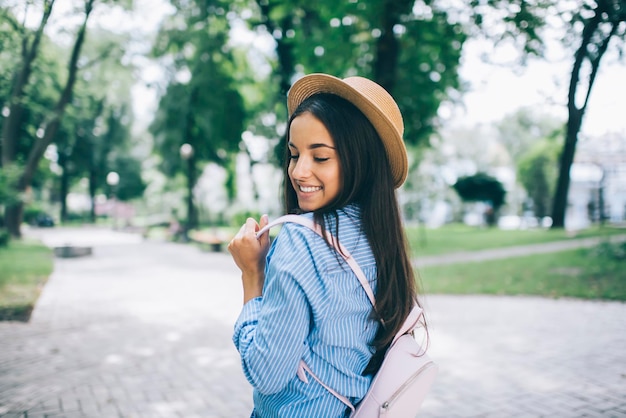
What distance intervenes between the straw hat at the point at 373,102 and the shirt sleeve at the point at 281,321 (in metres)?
0.47

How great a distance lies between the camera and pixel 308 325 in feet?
4.07

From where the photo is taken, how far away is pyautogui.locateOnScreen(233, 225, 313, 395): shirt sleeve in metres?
1.20

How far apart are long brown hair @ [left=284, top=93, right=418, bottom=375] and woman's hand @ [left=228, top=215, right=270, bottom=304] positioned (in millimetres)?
217

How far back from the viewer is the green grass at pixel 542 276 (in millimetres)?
8492

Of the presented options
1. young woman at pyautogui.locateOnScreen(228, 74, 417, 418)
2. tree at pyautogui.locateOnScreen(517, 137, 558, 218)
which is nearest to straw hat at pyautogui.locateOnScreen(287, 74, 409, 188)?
young woman at pyautogui.locateOnScreen(228, 74, 417, 418)

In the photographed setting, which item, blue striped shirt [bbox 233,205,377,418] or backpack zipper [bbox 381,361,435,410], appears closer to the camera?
blue striped shirt [bbox 233,205,377,418]

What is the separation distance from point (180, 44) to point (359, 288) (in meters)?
16.3

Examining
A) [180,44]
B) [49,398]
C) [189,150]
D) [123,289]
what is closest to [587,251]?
[123,289]

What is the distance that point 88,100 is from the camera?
17.7 m

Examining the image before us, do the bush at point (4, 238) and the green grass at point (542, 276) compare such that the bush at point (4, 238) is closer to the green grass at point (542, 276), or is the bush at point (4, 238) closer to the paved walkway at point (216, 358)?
the paved walkway at point (216, 358)

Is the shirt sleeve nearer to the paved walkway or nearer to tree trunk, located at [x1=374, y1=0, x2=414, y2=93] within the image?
the paved walkway

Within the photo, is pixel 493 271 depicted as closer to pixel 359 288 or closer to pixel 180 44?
pixel 359 288

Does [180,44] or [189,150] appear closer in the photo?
[180,44]

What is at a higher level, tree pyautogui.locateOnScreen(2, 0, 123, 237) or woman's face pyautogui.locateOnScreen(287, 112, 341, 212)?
tree pyautogui.locateOnScreen(2, 0, 123, 237)
